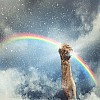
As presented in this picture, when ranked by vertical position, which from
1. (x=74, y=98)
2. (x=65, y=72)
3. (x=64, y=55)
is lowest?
(x=74, y=98)

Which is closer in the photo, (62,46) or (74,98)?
(74,98)

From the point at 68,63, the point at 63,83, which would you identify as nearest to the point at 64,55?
the point at 68,63

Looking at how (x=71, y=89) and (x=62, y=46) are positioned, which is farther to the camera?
(x=62, y=46)

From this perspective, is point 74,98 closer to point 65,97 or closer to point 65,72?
point 65,97

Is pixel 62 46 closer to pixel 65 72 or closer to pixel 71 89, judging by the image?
pixel 65 72

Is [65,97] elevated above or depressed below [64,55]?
below

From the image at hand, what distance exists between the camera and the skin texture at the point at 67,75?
287 inches

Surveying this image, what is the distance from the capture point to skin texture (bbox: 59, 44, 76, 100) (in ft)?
23.9

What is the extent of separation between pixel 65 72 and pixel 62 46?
81cm

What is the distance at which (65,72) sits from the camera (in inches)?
301

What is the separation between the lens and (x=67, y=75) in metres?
7.61

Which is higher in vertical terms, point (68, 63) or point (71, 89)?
point (68, 63)

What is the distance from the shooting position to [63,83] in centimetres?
Answer: 737

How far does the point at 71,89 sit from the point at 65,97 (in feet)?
0.93
